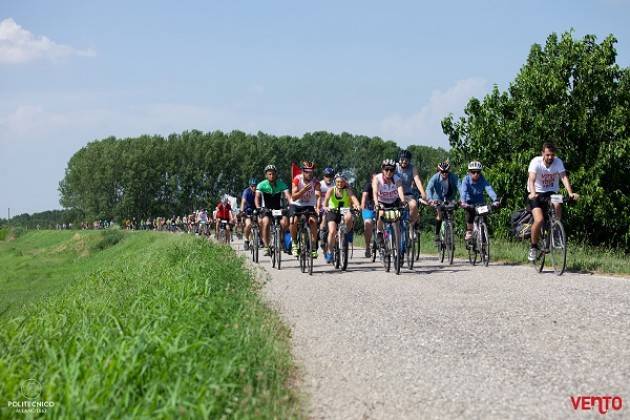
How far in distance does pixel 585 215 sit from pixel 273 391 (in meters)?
22.6

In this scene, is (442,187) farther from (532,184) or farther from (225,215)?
(225,215)

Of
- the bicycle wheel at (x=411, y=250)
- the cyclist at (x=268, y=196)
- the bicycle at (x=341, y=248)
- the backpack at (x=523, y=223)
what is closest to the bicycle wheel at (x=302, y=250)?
the bicycle at (x=341, y=248)

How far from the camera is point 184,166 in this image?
289 ft

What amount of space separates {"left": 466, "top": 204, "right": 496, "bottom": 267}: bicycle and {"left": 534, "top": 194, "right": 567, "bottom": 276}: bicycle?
5.30 ft

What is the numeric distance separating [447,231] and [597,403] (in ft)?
34.2

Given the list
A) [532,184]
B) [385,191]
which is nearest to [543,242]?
[532,184]

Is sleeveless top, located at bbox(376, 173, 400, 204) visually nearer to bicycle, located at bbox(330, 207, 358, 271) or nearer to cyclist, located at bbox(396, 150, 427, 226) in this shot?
bicycle, located at bbox(330, 207, 358, 271)

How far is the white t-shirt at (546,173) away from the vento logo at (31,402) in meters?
8.68

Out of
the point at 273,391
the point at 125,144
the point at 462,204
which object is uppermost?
the point at 125,144

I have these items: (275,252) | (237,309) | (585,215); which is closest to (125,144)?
(585,215)

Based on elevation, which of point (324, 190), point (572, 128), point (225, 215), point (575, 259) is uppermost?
point (572, 128)

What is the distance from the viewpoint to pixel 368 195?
13719 millimetres

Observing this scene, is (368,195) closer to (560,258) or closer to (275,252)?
(275,252)

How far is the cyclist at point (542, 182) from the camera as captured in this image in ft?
37.5
